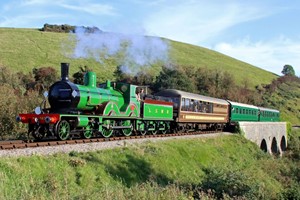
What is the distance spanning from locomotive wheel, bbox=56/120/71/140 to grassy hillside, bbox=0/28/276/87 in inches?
1348

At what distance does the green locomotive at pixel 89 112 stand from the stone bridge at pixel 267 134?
16.0 meters

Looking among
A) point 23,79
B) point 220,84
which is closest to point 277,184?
point 23,79

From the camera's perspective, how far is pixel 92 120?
16266 mm

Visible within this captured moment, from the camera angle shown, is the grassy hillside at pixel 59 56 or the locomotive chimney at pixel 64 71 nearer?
the locomotive chimney at pixel 64 71

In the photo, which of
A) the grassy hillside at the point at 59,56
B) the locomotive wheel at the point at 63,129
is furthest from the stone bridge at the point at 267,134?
the grassy hillside at the point at 59,56

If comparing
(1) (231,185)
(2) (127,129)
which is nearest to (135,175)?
(1) (231,185)

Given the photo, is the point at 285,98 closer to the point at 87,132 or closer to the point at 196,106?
the point at 196,106

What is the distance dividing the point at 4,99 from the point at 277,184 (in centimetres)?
1649

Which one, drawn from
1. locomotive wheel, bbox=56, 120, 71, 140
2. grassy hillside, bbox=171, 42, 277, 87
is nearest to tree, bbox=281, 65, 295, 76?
grassy hillside, bbox=171, 42, 277, 87

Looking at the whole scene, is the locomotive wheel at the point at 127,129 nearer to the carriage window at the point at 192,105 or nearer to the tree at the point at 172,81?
the carriage window at the point at 192,105

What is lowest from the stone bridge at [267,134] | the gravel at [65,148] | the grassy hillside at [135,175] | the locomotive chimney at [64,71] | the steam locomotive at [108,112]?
the stone bridge at [267,134]

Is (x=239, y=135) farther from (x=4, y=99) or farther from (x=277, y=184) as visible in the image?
(x=4, y=99)

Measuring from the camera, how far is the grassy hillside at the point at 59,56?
207 feet

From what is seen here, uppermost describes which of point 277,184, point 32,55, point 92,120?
point 32,55
